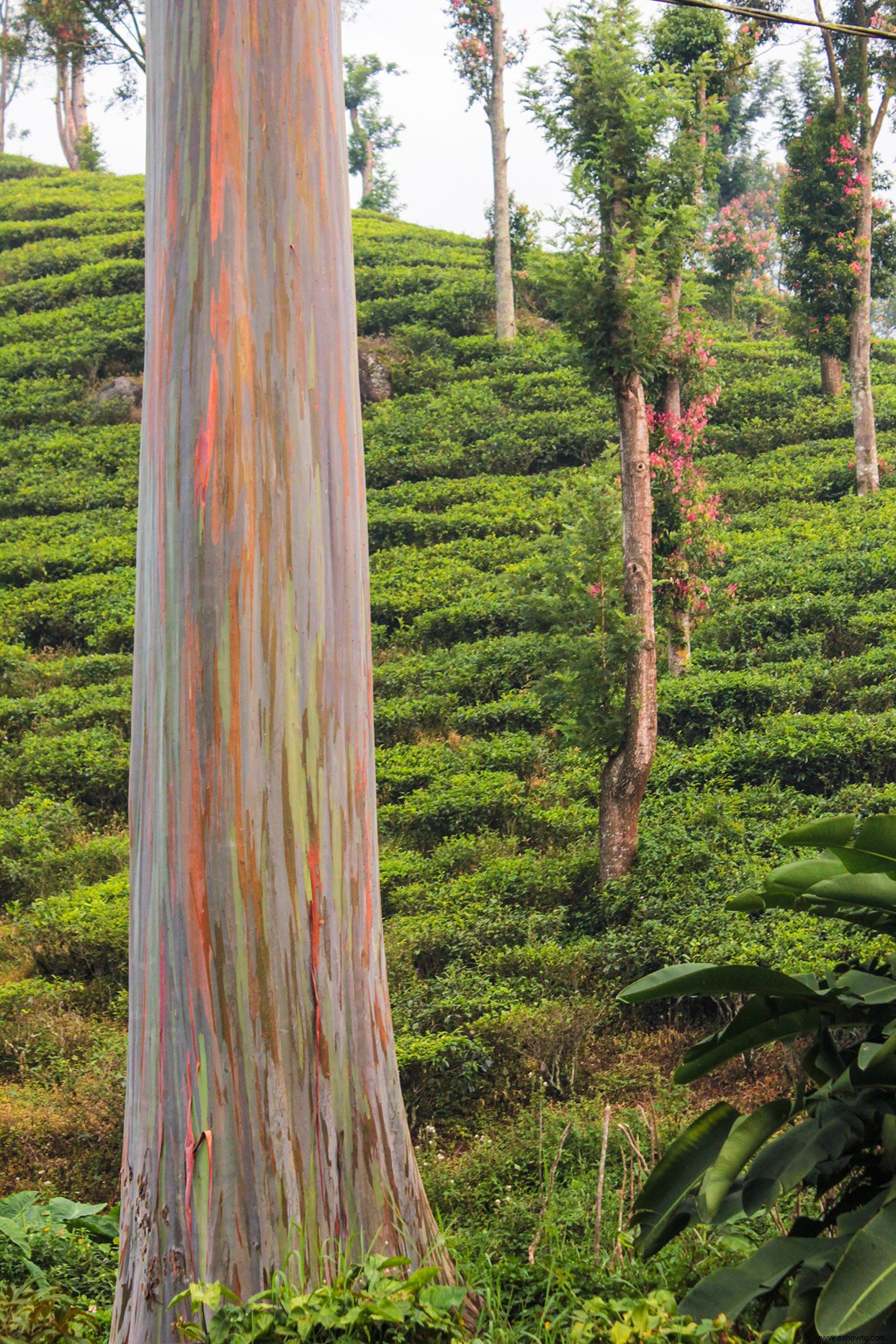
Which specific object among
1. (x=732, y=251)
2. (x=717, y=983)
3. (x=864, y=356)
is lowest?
(x=717, y=983)

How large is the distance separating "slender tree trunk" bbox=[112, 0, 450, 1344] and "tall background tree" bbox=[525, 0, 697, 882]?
434cm

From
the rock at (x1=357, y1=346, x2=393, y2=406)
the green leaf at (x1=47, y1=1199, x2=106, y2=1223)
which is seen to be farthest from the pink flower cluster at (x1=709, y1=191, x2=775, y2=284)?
the green leaf at (x1=47, y1=1199, x2=106, y2=1223)

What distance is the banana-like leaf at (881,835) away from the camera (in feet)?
6.41

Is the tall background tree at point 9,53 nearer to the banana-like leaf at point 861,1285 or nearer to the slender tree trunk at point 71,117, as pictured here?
the slender tree trunk at point 71,117

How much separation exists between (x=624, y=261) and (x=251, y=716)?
556 centimetres

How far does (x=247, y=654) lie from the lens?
2.79 m

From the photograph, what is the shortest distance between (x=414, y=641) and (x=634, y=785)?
533 centimetres

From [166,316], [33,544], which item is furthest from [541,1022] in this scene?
[33,544]

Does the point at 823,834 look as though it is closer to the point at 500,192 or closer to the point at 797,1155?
the point at 797,1155

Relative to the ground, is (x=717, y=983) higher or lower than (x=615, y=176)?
lower

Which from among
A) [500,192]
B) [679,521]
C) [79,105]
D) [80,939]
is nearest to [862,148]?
[500,192]

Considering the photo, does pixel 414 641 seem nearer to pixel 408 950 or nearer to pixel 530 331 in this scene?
pixel 408 950

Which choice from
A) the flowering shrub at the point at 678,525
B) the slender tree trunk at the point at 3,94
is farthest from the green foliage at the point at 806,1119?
the slender tree trunk at the point at 3,94

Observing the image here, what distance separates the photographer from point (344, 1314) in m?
2.11
